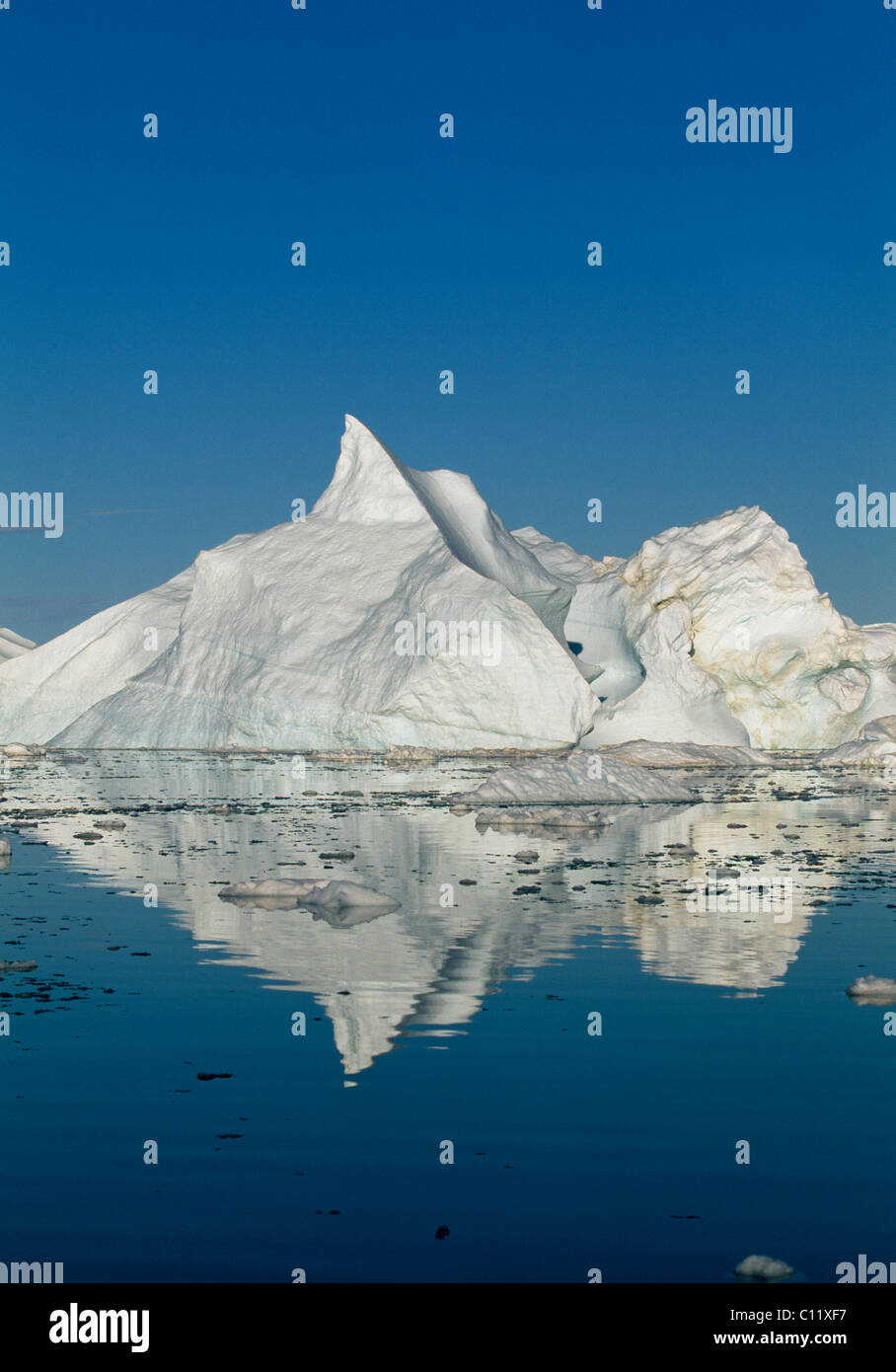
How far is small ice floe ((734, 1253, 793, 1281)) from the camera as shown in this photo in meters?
4.70

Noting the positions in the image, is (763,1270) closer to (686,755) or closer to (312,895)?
(312,895)

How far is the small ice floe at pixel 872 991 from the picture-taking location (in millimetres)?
8570

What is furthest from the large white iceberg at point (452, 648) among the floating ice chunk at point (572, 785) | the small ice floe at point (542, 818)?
the small ice floe at point (542, 818)

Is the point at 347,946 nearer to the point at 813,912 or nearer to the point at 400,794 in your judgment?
the point at 813,912

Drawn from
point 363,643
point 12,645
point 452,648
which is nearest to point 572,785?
point 452,648

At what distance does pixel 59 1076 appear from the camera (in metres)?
6.93

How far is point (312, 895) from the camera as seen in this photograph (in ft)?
39.4

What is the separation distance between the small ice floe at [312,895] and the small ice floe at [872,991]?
168 inches

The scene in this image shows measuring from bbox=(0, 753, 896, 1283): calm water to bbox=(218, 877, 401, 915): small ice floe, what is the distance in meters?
0.26

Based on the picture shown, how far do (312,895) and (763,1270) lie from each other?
7629mm

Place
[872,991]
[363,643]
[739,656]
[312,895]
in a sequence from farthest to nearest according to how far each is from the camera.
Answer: [739,656]
[363,643]
[312,895]
[872,991]

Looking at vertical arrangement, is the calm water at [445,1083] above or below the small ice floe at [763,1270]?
above

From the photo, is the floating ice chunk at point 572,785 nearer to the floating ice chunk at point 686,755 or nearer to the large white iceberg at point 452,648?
the floating ice chunk at point 686,755

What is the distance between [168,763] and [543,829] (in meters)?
18.3
